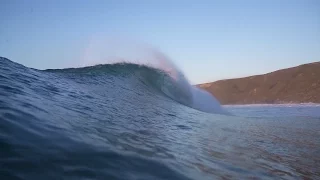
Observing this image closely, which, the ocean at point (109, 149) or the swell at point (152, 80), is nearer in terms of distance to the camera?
the ocean at point (109, 149)

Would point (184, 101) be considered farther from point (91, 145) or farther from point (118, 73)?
point (91, 145)

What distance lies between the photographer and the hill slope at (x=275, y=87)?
66625mm


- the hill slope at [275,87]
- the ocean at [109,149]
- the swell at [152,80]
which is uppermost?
the hill slope at [275,87]

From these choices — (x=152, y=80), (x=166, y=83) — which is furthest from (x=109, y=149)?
(x=166, y=83)

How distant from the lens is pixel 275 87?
7950 cm

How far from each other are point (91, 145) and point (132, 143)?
2.35 feet

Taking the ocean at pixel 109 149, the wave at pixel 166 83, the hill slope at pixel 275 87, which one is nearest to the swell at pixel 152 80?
the wave at pixel 166 83

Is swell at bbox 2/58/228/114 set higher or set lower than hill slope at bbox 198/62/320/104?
lower

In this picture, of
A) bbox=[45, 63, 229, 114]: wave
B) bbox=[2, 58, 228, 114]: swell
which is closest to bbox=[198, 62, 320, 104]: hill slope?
bbox=[45, 63, 229, 114]: wave

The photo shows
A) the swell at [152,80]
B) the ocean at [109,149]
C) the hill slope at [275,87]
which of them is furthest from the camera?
the hill slope at [275,87]

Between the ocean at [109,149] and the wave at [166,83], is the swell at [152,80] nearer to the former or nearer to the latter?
the wave at [166,83]

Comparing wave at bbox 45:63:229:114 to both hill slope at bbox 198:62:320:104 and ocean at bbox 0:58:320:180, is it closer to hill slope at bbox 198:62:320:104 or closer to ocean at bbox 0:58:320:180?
ocean at bbox 0:58:320:180

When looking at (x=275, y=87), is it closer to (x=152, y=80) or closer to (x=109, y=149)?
(x=152, y=80)

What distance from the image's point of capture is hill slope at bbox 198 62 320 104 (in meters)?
66.6
